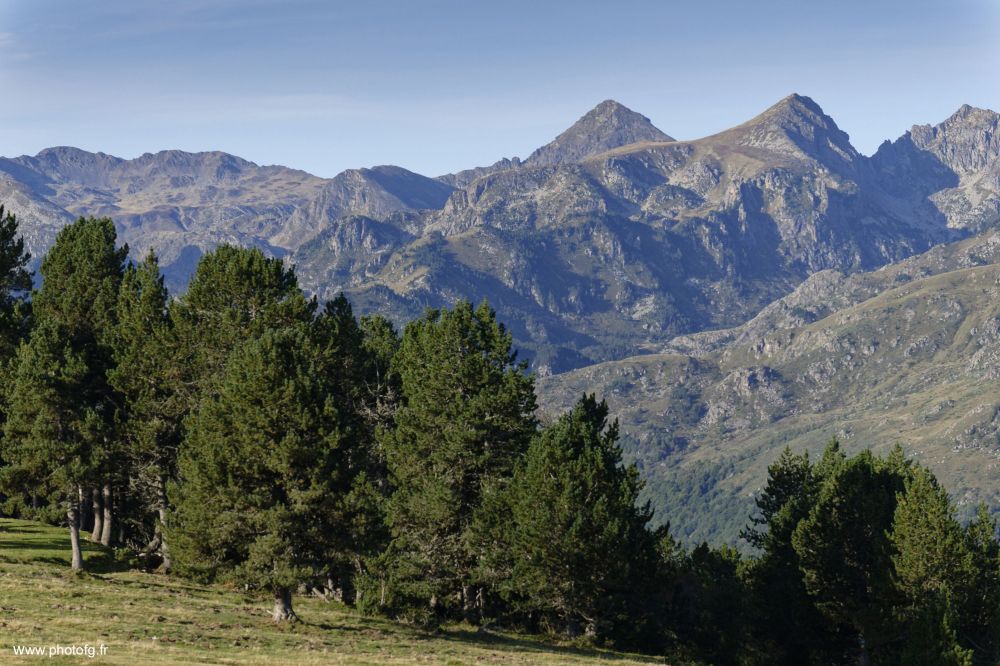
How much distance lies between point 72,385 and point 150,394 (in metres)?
5.87

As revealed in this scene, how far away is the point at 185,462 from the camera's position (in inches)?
2475

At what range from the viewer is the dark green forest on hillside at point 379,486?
59.4 m

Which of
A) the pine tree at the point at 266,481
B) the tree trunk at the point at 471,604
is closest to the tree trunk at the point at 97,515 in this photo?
the pine tree at the point at 266,481

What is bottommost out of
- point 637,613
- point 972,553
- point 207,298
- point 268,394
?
point 637,613

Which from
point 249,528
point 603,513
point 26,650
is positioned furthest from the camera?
point 603,513

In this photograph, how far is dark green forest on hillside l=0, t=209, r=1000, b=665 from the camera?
59.4 metres

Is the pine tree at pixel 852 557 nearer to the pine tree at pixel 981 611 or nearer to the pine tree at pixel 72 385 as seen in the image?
the pine tree at pixel 981 611

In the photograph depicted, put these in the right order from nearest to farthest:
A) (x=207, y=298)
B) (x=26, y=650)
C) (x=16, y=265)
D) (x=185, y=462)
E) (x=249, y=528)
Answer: (x=26, y=650) < (x=249, y=528) < (x=185, y=462) < (x=207, y=298) < (x=16, y=265)

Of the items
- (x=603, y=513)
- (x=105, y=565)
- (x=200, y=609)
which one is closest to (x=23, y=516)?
(x=105, y=565)

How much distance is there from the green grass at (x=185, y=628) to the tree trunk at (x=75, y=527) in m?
1.44

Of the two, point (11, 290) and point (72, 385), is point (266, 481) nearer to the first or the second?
point (72, 385)

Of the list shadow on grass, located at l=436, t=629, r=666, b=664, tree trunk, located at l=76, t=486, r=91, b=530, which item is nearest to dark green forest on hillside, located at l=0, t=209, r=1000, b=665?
tree trunk, located at l=76, t=486, r=91, b=530

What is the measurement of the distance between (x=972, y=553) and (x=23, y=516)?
83247 millimetres

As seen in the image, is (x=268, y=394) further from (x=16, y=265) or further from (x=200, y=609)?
(x=16, y=265)
